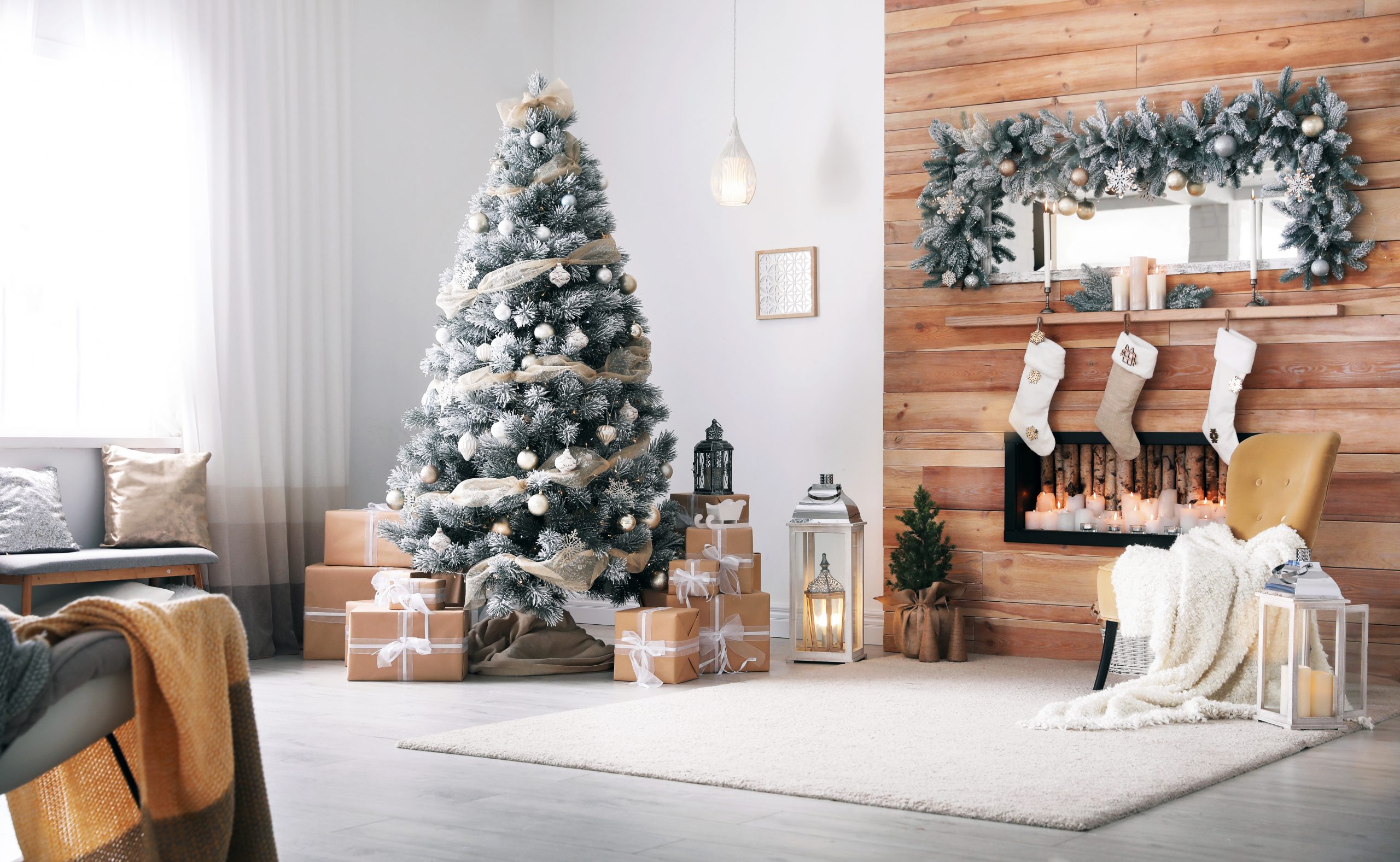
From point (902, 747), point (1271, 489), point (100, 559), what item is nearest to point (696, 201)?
point (1271, 489)

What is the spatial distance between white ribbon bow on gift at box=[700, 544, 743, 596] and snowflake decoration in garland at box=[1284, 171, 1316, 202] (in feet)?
7.29

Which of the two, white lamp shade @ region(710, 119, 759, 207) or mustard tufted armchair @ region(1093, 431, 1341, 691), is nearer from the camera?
mustard tufted armchair @ region(1093, 431, 1341, 691)

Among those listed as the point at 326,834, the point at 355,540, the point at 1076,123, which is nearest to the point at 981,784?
the point at 326,834

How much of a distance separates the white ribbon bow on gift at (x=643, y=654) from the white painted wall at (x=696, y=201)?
1353 mm

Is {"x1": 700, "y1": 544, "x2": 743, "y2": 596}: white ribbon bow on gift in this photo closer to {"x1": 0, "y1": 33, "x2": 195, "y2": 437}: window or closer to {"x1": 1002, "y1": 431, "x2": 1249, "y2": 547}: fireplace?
{"x1": 1002, "y1": 431, "x2": 1249, "y2": 547}: fireplace

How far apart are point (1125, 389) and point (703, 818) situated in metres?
2.77

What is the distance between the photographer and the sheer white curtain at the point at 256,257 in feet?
14.5

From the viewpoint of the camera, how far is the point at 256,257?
4.64 meters

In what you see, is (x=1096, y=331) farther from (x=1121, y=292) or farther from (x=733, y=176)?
(x=733, y=176)

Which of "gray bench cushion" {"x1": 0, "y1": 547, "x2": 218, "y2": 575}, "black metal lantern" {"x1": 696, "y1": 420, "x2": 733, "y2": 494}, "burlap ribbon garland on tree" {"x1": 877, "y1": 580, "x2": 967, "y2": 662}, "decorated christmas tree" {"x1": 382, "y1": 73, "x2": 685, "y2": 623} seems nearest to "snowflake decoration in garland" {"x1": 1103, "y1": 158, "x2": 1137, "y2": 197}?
"burlap ribbon garland on tree" {"x1": 877, "y1": 580, "x2": 967, "y2": 662}

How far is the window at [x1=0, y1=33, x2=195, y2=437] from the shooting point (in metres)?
4.04

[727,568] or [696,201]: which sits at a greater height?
[696,201]

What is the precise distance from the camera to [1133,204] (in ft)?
15.2

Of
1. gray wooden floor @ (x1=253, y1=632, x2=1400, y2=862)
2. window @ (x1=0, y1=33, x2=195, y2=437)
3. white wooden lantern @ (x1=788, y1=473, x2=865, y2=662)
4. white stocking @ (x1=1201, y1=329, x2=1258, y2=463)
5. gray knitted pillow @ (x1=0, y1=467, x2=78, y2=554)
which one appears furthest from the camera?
white wooden lantern @ (x1=788, y1=473, x2=865, y2=662)
